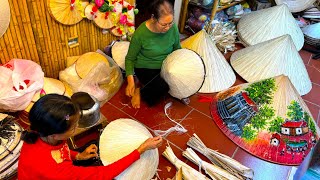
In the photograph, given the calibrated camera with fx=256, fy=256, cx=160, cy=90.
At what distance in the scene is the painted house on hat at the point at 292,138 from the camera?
→ 1655 mm

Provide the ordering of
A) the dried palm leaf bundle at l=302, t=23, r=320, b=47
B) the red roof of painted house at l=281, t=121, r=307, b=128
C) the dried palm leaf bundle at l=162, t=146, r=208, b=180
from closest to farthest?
1. the dried palm leaf bundle at l=162, t=146, r=208, b=180
2. the red roof of painted house at l=281, t=121, r=307, b=128
3. the dried palm leaf bundle at l=302, t=23, r=320, b=47

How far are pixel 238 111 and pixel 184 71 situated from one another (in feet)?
1.54

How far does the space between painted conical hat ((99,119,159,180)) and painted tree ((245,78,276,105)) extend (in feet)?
2.75

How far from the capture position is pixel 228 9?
3.07 meters

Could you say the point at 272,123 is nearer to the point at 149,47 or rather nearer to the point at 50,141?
the point at 149,47

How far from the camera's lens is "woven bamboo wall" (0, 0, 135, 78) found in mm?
1622

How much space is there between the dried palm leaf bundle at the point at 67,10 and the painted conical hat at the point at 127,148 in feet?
2.90

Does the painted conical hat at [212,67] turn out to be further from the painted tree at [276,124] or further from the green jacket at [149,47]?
the painted tree at [276,124]

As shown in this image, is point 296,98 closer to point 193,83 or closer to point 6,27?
point 193,83

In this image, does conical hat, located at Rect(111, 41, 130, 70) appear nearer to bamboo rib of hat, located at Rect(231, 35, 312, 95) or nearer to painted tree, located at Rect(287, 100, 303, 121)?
bamboo rib of hat, located at Rect(231, 35, 312, 95)

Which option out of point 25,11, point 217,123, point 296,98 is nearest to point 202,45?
point 217,123

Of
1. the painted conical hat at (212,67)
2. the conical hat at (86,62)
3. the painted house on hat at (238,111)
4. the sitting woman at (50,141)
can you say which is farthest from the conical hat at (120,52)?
the sitting woman at (50,141)

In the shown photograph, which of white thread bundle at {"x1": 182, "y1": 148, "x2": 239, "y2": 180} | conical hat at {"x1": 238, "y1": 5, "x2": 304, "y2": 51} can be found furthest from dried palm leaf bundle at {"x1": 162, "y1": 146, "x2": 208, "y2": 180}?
conical hat at {"x1": 238, "y1": 5, "x2": 304, "y2": 51}

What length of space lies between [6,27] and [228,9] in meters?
2.38
